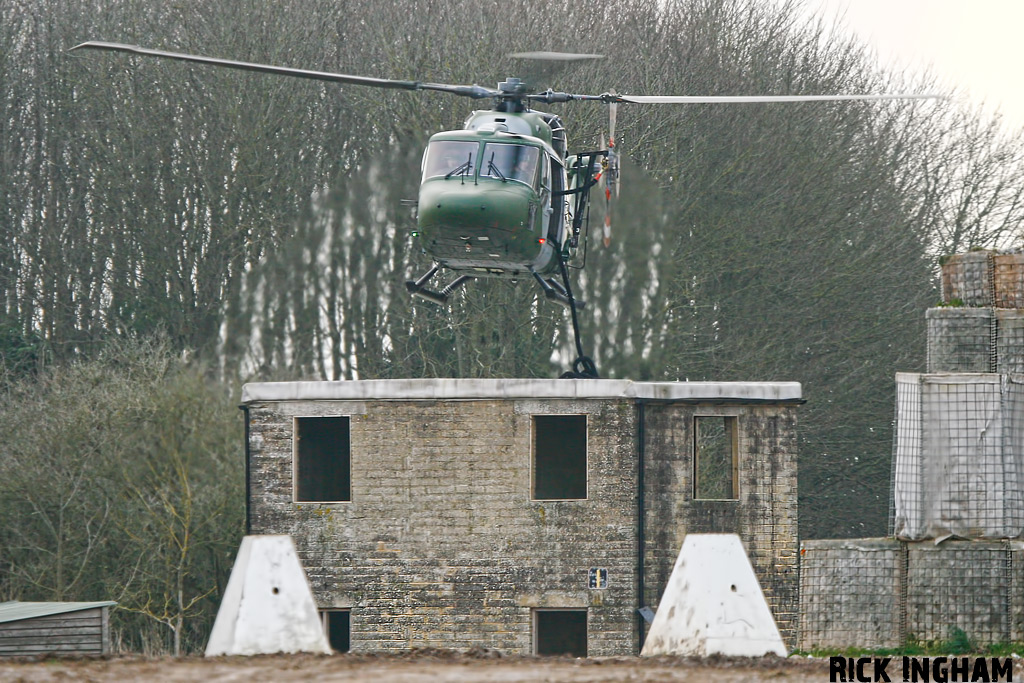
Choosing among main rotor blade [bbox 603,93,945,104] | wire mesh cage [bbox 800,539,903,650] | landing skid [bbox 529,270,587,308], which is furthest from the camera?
landing skid [bbox 529,270,587,308]

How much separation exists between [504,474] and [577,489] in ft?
13.8

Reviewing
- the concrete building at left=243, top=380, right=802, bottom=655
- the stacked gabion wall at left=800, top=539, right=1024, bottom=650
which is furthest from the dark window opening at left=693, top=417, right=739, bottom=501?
the stacked gabion wall at left=800, top=539, right=1024, bottom=650

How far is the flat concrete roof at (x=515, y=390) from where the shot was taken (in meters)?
23.8

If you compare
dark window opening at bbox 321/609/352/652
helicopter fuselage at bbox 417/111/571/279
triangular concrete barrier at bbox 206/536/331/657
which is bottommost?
dark window opening at bbox 321/609/352/652

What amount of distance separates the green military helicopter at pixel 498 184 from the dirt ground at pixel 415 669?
787 cm

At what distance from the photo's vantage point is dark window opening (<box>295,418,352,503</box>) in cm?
2498

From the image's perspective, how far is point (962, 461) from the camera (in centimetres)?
1625

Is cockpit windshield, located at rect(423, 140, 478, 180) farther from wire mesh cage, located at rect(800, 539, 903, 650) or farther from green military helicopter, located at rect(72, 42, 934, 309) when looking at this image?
wire mesh cage, located at rect(800, 539, 903, 650)

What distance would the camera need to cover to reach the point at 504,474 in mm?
23969

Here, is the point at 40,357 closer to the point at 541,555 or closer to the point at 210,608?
the point at 210,608

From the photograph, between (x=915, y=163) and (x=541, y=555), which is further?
(x=915, y=163)

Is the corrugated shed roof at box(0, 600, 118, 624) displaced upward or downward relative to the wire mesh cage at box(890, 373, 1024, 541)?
downward

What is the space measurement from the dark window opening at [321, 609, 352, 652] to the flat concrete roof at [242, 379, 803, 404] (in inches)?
129

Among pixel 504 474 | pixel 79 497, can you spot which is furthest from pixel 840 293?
pixel 79 497
